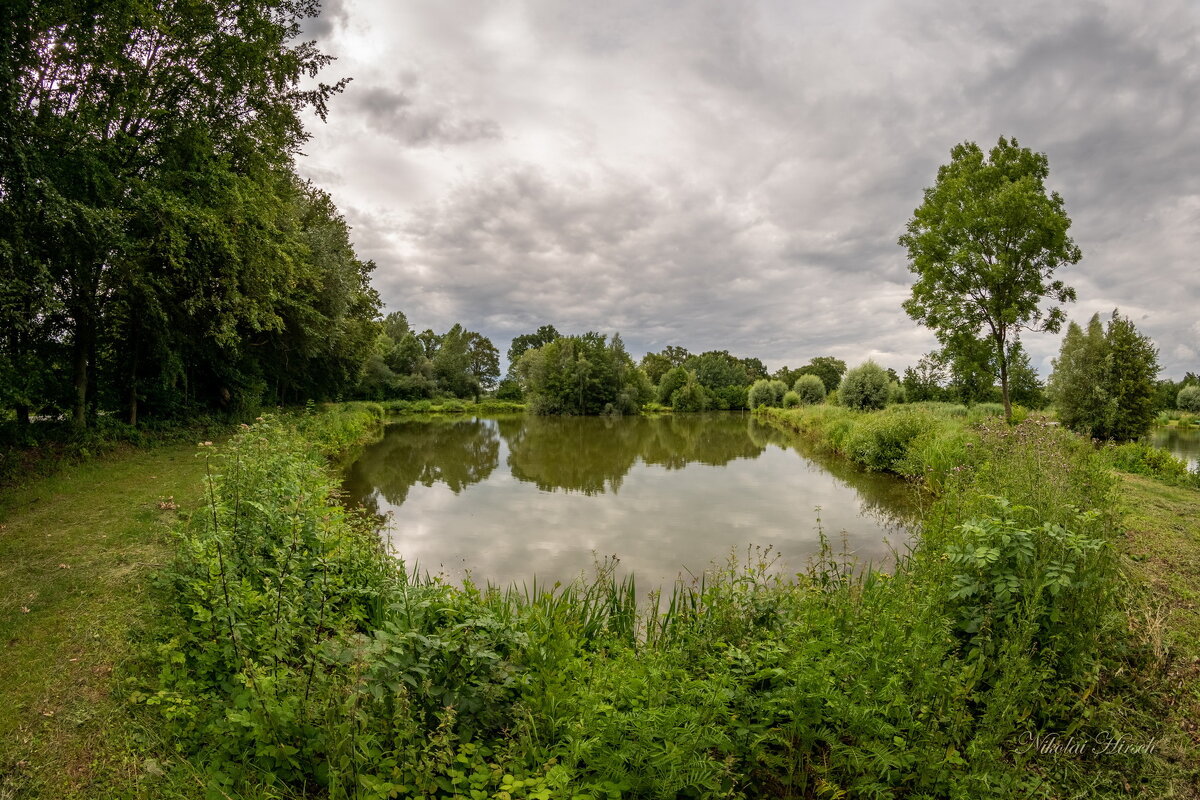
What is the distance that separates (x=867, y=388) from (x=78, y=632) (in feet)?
96.7

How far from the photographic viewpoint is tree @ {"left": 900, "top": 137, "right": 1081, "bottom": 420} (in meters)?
13.9

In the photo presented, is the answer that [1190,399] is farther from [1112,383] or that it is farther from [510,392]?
[510,392]

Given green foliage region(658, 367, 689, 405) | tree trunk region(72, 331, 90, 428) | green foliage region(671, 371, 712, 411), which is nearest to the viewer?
tree trunk region(72, 331, 90, 428)

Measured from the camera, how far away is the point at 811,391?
43.3 metres

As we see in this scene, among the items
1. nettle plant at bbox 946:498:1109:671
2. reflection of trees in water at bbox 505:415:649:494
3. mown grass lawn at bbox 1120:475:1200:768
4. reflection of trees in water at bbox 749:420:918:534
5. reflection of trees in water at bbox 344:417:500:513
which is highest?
nettle plant at bbox 946:498:1109:671

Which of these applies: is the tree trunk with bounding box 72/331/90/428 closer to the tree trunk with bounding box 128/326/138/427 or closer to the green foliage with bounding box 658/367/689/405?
the tree trunk with bounding box 128/326/138/427

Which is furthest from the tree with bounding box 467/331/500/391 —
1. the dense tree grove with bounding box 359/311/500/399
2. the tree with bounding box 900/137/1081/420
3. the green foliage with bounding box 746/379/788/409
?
the tree with bounding box 900/137/1081/420

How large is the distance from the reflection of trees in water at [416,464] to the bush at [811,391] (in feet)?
96.2

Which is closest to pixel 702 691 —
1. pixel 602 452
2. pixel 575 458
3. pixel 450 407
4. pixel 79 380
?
pixel 79 380

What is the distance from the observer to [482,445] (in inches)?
879

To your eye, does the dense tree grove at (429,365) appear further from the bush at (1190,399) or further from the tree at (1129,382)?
the bush at (1190,399)

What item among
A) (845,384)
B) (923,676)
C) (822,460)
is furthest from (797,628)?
(845,384)
